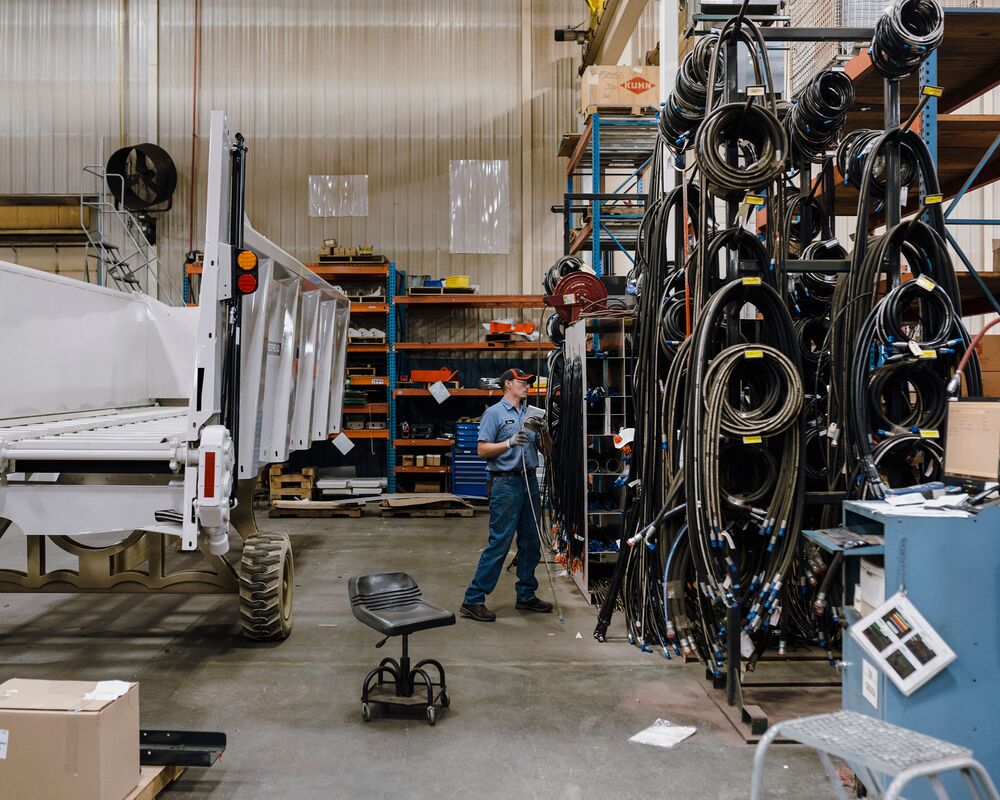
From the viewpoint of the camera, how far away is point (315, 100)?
42.3ft

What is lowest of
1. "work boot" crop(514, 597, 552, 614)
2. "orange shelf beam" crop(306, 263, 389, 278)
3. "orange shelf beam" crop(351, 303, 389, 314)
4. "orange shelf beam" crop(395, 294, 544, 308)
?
"work boot" crop(514, 597, 552, 614)

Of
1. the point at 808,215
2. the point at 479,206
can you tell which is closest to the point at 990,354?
the point at 808,215

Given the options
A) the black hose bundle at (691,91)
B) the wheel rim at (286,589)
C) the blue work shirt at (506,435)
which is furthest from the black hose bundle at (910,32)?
the wheel rim at (286,589)

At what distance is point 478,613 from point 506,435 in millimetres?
1345

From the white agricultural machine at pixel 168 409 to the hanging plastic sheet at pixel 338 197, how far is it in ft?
19.3

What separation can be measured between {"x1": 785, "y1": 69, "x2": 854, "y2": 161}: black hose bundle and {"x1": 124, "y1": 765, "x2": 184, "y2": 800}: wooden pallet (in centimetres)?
462

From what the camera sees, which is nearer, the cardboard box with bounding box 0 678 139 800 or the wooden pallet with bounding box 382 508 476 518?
the cardboard box with bounding box 0 678 139 800

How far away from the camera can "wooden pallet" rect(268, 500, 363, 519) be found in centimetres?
1071

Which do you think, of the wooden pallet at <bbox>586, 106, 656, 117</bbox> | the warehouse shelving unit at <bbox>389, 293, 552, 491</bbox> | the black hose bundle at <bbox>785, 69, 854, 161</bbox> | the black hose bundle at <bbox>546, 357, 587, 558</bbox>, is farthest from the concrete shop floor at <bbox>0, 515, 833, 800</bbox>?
the wooden pallet at <bbox>586, 106, 656, 117</bbox>

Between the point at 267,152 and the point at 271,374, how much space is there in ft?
29.3

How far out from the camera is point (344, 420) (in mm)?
11797

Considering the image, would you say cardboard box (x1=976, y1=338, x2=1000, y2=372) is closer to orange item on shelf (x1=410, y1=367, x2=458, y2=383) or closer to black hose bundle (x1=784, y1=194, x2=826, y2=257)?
black hose bundle (x1=784, y1=194, x2=826, y2=257)

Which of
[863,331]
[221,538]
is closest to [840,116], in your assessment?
[863,331]

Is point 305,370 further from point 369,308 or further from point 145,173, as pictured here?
point 145,173
